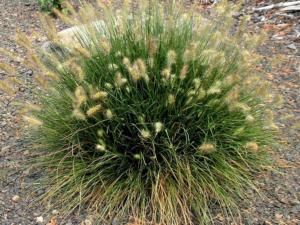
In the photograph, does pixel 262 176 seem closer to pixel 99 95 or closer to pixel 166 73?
pixel 166 73

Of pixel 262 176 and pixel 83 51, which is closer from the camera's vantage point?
pixel 83 51

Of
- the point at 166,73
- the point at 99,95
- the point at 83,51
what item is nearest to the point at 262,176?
the point at 166,73

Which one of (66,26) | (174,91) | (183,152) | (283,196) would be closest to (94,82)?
(174,91)

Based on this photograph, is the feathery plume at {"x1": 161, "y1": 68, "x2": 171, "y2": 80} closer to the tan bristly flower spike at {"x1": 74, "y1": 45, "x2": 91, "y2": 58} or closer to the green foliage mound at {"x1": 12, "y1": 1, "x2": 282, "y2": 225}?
the green foliage mound at {"x1": 12, "y1": 1, "x2": 282, "y2": 225}

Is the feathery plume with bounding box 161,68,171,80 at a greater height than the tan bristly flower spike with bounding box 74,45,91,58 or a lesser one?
lesser

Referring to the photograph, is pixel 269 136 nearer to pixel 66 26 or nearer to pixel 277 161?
pixel 277 161

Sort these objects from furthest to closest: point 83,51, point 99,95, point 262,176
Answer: point 262,176 → point 83,51 → point 99,95

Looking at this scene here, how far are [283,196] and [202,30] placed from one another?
4.62 feet

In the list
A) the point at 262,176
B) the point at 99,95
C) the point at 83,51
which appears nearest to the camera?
the point at 99,95

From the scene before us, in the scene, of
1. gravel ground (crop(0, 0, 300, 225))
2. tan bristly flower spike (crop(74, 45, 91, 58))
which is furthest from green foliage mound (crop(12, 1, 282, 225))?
gravel ground (crop(0, 0, 300, 225))

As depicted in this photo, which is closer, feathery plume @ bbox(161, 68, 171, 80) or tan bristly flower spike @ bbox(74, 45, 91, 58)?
feathery plume @ bbox(161, 68, 171, 80)

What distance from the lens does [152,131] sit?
2848 mm

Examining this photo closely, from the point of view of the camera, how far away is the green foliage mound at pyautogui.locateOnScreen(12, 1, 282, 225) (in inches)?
110

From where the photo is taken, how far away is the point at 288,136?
12.0 ft
